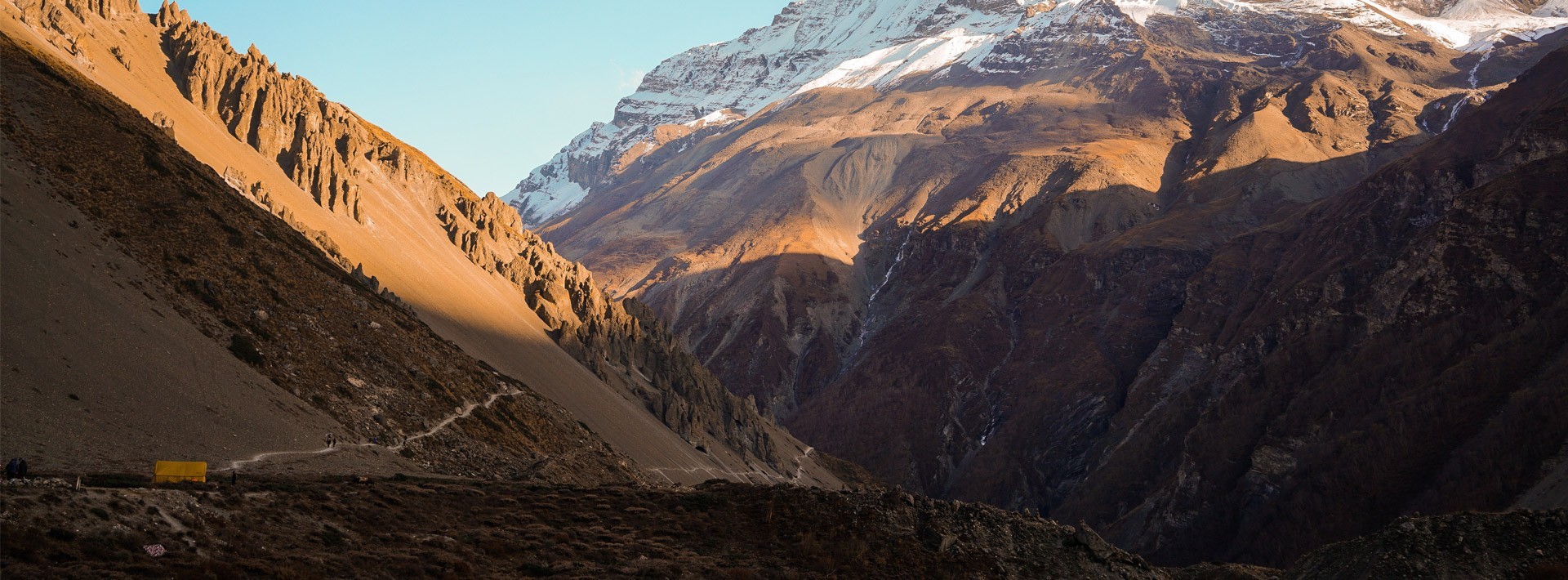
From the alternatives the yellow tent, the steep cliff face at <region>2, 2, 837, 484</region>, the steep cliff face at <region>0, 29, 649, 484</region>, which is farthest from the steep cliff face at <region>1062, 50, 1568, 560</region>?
the yellow tent

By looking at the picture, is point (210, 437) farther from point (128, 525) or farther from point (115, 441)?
point (128, 525)

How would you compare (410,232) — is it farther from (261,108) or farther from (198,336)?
(198,336)

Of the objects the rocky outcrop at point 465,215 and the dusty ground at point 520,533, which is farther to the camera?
the rocky outcrop at point 465,215

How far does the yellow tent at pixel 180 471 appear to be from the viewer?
35.6 metres

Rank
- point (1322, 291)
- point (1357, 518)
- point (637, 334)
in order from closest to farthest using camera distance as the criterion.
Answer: point (1357, 518)
point (637, 334)
point (1322, 291)

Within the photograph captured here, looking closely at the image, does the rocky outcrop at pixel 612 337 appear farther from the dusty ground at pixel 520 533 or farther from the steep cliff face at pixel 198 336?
the dusty ground at pixel 520 533

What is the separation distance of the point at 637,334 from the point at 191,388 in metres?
95.6

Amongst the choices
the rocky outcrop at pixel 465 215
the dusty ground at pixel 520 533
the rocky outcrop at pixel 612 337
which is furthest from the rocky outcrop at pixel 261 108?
the dusty ground at pixel 520 533

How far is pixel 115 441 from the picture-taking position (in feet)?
134

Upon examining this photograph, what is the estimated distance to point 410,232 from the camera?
108500mm

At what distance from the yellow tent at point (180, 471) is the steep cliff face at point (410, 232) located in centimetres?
4933

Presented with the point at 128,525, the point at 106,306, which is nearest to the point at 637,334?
the point at 106,306

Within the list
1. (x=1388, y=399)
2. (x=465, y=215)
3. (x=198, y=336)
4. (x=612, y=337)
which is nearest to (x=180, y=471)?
(x=198, y=336)

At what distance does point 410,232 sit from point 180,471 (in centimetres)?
7529
